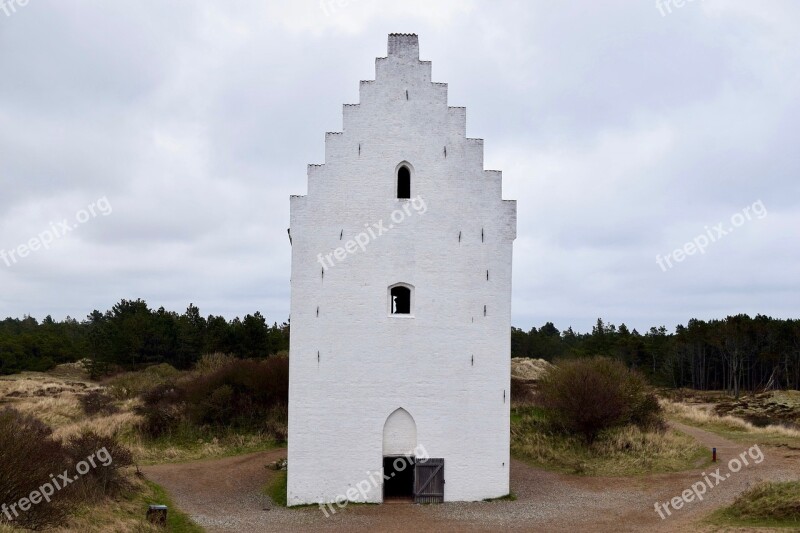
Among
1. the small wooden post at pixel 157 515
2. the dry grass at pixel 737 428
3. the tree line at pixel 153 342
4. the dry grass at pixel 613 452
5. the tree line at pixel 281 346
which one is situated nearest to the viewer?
the small wooden post at pixel 157 515

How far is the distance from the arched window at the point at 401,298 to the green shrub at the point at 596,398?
8735mm

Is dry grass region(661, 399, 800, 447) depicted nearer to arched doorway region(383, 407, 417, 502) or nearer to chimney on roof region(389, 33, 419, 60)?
arched doorway region(383, 407, 417, 502)

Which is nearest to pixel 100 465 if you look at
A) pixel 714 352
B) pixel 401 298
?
pixel 401 298

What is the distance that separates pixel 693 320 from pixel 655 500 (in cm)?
5685

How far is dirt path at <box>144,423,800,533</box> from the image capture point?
14141mm

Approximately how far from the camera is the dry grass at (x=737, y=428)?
25.1 meters

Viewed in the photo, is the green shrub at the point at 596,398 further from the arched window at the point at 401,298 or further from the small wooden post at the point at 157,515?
the small wooden post at the point at 157,515

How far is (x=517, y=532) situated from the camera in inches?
534

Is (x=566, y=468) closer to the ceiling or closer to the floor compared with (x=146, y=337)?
closer to the floor

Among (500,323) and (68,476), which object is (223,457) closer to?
(68,476)

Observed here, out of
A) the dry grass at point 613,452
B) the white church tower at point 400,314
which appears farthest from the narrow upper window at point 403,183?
the dry grass at point 613,452

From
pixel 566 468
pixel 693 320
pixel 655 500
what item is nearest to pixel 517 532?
pixel 655 500

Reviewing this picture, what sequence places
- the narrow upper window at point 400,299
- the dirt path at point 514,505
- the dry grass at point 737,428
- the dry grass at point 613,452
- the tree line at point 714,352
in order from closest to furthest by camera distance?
the dirt path at point 514,505 < the narrow upper window at point 400,299 < the dry grass at point 613,452 < the dry grass at point 737,428 < the tree line at point 714,352

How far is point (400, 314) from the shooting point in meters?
16.4
